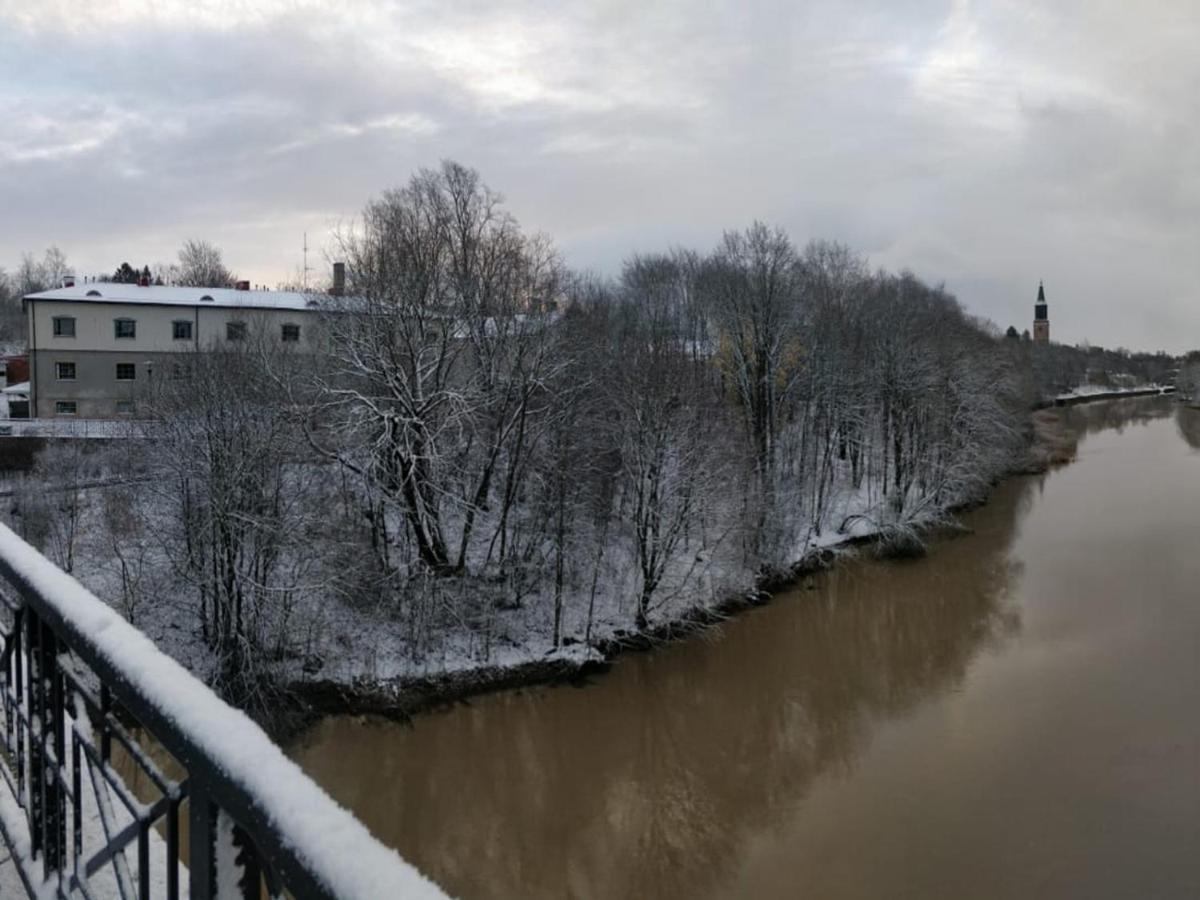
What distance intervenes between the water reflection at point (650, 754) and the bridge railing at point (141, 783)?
9.39 m

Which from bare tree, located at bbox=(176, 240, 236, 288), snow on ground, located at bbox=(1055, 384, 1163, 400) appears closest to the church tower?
snow on ground, located at bbox=(1055, 384, 1163, 400)

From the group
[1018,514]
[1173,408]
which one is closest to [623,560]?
[1018,514]

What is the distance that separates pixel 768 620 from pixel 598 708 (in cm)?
660

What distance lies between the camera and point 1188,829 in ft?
38.0

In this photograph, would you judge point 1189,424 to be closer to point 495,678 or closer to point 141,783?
point 495,678

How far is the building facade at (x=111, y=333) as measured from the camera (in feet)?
112

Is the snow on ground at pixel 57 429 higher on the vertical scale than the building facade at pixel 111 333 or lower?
lower

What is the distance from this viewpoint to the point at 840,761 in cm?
1401

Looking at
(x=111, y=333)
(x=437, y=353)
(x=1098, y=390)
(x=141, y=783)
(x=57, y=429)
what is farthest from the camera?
(x=1098, y=390)

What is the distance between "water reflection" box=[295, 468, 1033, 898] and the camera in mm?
11695

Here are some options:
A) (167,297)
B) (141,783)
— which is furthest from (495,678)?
(167,297)

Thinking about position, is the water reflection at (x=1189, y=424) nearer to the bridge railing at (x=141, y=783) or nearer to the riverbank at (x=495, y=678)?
the riverbank at (x=495, y=678)

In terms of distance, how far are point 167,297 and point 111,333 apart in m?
2.81

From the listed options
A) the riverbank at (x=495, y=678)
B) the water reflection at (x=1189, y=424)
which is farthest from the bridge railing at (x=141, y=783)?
the water reflection at (x=1189, y=424)
